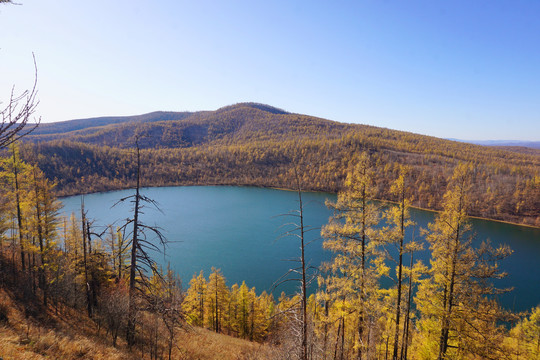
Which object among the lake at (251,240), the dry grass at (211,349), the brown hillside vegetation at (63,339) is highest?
the brown hillside vegetation at (63,339)

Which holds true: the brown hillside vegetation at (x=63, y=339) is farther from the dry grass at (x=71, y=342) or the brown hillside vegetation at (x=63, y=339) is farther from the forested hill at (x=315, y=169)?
the forested hill at (x=315, y=169)

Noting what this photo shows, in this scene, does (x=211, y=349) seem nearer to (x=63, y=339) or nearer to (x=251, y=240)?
(x=63, y=339)

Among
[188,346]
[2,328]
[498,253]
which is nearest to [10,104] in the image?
[2,328]

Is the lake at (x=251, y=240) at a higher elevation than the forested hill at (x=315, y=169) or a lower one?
lower

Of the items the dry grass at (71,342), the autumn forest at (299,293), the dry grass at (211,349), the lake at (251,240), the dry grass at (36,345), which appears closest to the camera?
the dry grass at (36,345)

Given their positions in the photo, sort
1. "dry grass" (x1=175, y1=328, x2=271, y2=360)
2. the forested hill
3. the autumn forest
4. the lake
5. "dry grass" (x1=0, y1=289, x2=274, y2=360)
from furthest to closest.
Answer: the forested hill → the lake → "dry grass" (x1=175, y1=328, x2=271, y2=360) → the autumn forest → "dry grass" (x1=0, y1=289, x2=274, y2=360)

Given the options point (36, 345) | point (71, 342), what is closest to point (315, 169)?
point (71, 342)

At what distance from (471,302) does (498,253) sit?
2.01 meters

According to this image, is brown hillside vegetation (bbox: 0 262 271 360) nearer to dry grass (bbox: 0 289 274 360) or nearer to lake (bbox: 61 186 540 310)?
dry grass (bbox: 0 289 274 360)

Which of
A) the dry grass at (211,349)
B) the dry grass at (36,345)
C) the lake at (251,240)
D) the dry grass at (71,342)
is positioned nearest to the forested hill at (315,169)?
the lake at (251,240)

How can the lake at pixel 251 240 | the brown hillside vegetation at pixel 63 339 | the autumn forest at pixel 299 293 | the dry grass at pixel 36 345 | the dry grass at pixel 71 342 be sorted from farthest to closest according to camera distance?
1. the lake at pixel 251 240
2. the autumn forest at pixel 299 293
3. the brown hillside vegetation at pixel 63 339
4. the dry grass at pixel 71 342
5. the dry grass at pixel 36 345

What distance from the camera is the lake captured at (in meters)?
32.7

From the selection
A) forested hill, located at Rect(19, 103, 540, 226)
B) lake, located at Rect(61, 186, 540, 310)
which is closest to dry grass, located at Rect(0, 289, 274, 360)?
lake, located at Rect(61, 186, 540, 310)

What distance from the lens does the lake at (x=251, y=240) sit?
32688mm
